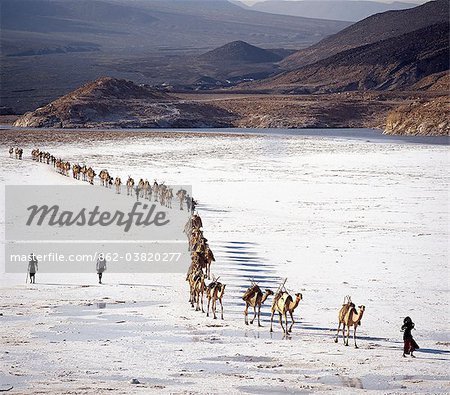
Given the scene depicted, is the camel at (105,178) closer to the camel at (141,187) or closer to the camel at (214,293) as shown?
the camel at (141,187)

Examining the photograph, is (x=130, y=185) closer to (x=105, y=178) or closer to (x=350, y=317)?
(x=105, y=178)

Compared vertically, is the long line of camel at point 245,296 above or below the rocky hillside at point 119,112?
below

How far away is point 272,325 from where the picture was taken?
535 inches

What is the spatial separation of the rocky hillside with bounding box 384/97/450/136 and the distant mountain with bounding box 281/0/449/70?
355 feet

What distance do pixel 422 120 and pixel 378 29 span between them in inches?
4984

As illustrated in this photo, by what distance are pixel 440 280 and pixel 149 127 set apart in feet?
191

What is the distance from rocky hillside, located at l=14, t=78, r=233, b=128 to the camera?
7519 centimetres

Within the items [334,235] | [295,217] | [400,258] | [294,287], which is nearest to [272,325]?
[294,287]

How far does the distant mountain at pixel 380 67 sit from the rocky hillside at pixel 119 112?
4068cm

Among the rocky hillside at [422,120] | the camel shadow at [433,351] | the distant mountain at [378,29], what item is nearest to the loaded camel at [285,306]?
the camel shadow at [433,351]

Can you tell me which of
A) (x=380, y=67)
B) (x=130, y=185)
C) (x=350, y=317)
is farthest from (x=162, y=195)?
(x=380, y=67)

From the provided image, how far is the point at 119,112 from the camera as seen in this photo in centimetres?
7731

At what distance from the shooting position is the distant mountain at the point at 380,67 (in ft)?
407

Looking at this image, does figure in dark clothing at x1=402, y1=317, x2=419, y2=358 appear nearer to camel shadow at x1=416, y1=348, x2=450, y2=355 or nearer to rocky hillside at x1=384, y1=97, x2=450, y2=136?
camel shadow at x1=416, y1=348, x2=450, y2=355
